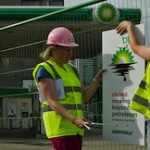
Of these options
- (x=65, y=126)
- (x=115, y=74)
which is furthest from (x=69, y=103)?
(x=115, y=74)

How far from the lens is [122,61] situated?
436 centimetres

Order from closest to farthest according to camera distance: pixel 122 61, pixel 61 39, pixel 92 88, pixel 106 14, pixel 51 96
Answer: pixel 51 96
pixel 61 39
pixel 122 61
pixel 92 88
pixel 106 14

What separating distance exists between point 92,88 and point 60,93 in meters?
0.51

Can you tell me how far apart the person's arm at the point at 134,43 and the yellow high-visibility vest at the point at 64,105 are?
598 millimetres

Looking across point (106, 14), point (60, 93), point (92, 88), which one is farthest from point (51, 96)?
point (106, 14)

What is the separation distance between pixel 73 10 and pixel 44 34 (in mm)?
1156

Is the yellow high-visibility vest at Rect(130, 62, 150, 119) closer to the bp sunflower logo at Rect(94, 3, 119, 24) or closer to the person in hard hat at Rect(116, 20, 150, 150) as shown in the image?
the person in hard hat at Rect(116, 20, 150, 150)

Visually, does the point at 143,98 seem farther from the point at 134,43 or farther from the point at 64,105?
the point at 64,105

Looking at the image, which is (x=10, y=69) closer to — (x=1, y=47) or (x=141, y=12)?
(x=1, y=47)

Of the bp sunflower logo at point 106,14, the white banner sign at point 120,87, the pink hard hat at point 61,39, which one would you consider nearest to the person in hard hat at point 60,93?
the pink hard hat at point 61,39

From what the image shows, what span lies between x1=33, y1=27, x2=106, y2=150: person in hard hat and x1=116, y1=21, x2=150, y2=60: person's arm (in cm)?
46

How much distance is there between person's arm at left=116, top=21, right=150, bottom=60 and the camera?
3.63 m

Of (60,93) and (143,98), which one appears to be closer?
(143,98)

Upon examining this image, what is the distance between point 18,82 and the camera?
7.16m
